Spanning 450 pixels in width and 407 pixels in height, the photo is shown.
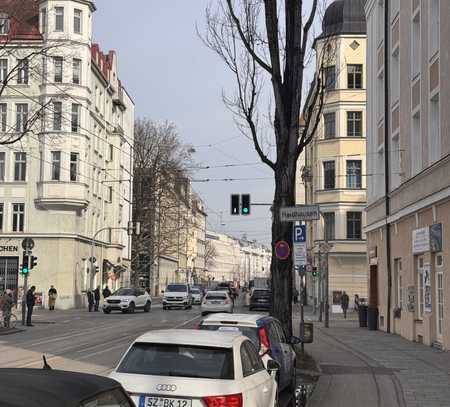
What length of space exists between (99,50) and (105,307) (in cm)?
2573

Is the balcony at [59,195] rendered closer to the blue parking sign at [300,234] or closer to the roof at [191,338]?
the blue parking sign at [300,234]

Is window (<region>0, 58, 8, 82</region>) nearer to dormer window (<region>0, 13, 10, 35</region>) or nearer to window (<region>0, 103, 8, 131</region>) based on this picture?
window (<region>0, 103, 8, 131</region>)

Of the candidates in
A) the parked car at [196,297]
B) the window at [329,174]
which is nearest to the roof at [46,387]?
the window at [329,174]

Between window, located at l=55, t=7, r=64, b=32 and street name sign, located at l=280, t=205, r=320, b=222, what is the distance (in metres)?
38.2

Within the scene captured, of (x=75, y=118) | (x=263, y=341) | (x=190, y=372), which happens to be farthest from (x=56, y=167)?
(x=190, y=372)

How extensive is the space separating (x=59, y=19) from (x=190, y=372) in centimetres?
4667

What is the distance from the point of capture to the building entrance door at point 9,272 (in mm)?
49656

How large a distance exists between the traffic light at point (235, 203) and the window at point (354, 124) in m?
23.4

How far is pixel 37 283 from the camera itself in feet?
161

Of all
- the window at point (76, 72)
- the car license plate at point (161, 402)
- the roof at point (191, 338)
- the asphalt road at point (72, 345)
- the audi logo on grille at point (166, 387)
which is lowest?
the asphalt road at point (72, 345)

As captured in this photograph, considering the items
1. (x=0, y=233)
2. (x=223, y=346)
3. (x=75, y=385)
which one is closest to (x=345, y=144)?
(x=0, y=233)

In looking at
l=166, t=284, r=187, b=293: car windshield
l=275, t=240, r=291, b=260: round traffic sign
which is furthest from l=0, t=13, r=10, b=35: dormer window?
l=166, t=284, r=187, b=293: car windshield

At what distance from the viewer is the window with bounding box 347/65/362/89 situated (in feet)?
174

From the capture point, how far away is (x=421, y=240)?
77.6ft
